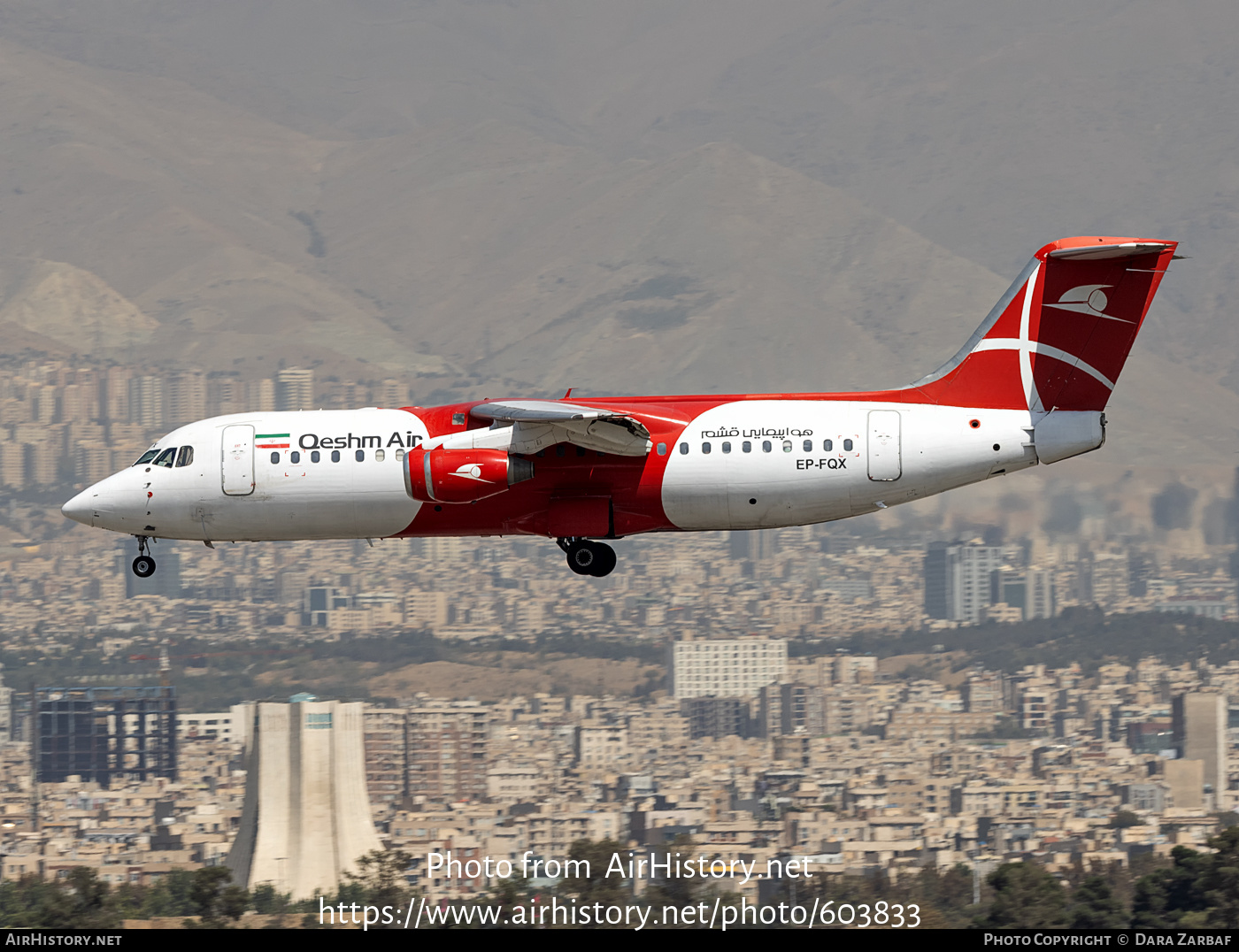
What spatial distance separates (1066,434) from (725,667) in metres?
150

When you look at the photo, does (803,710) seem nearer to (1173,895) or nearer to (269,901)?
(269,901)

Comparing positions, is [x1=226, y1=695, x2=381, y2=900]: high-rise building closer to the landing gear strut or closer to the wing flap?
the landing gear strut

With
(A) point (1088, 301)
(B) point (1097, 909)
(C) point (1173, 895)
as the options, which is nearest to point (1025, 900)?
(B) point (1097, 909)

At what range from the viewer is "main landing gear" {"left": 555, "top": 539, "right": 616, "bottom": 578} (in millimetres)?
40688

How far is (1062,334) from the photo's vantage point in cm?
3903

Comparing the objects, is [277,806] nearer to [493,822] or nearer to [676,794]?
[493,822]

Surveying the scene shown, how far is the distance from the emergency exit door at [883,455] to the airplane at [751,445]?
0.02 m

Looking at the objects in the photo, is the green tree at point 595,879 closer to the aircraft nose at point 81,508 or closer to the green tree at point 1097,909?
the green tree at point 1097,909

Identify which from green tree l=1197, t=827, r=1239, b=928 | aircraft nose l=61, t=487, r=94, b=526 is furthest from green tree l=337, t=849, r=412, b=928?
aircraft nose l=61, t=487, r=94, b=526

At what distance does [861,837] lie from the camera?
377 feet

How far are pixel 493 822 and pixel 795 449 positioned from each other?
90135mm

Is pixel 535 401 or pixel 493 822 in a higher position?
pixel 535 401

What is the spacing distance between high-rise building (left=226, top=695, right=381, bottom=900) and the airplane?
65444 millimetres

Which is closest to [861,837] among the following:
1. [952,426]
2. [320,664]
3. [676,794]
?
[676,794]
